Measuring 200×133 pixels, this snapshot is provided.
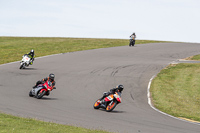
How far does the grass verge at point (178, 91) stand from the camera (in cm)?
1965

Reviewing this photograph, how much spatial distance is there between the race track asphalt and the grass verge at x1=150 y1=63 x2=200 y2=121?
0.96 metres

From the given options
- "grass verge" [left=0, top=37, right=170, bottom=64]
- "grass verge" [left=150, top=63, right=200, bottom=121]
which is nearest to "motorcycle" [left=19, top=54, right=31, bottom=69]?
"grass verge" [left=0, top=37, right=170, bottom=64]

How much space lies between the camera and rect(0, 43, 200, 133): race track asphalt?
14061 millimetres

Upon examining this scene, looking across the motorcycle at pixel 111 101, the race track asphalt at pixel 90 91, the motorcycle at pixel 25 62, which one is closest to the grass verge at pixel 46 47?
the race track asphalt at pixel 90 91

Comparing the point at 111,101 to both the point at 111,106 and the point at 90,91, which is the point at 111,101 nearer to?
the point at 111,106

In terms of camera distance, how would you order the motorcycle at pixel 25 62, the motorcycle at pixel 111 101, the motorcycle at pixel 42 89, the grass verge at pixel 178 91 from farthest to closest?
the motorcycle at pixel 25 62
the grass verge at pixel 178 91
the motorcycle at pixel 42 89
the motorcycle at pixel 111 101

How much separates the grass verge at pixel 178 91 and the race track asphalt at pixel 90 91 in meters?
0.96

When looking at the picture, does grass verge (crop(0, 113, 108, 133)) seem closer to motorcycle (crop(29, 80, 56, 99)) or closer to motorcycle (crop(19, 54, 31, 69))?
motorcycle (crop(29, 80, 56, 99))

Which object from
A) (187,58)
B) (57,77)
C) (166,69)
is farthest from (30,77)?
(187,58)

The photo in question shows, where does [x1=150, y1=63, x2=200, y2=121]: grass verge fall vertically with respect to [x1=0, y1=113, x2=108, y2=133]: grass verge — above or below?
below

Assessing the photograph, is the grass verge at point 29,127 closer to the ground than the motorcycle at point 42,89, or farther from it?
farther from it

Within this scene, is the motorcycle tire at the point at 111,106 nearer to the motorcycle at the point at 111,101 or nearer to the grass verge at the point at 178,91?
the motorcycle at the point at 111,101

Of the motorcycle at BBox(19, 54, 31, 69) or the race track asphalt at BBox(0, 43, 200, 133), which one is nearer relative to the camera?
the race track asphalt at BBox(0, 43, 200, 133)

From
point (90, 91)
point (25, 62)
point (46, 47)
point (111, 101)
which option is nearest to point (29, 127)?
point (111, 101)
